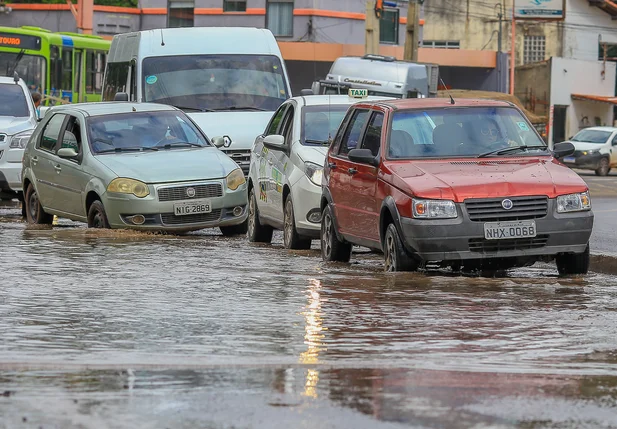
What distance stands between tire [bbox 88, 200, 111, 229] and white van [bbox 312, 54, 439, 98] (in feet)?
49.7

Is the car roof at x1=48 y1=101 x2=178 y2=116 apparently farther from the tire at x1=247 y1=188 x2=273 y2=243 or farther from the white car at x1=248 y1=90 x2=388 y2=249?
the tire at x1=247 y1=188 x2=273 y2=243

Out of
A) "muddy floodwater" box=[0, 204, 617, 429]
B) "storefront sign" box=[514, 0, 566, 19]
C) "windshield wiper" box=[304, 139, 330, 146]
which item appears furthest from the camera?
"storefront sign" box=[514, 0, 566, 19]

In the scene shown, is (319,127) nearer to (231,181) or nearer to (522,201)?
(231,181)

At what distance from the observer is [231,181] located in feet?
55.6

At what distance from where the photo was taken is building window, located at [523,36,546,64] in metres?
74.2

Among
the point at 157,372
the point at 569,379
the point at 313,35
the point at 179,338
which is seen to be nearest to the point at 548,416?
the point at 569,379

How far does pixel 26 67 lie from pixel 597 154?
67.1 ft

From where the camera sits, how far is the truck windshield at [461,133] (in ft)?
41.3

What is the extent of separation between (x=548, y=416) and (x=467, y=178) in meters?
5.95

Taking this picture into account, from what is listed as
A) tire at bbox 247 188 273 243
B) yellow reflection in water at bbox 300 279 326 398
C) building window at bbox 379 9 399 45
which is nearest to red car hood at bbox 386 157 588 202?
yellow reflection in water at bbox 300 279 326 398

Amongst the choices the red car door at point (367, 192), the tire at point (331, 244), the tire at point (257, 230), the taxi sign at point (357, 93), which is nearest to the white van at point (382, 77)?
the tire at point (257, 230)

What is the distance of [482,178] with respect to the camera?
1162 centimetres

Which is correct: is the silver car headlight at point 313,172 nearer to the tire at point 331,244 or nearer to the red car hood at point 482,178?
the tire at point 331,244

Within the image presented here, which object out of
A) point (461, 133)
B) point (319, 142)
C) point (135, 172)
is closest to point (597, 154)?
point (319, 142)
